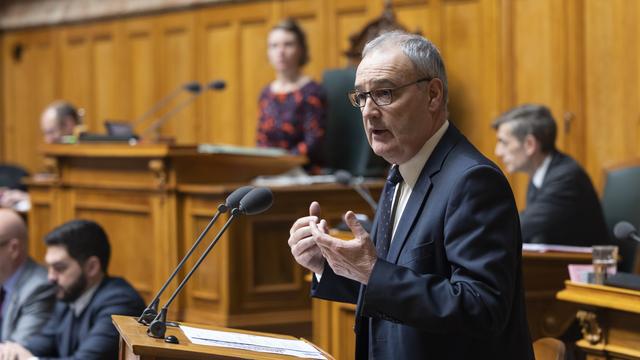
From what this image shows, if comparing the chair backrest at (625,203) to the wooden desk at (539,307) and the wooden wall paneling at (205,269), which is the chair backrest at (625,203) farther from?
the wooden wall paneling at (205,269)

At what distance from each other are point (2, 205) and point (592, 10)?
405cm

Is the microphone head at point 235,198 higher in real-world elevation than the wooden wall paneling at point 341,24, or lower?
lower

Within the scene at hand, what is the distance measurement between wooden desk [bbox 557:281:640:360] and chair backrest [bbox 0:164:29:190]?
4.77 meters

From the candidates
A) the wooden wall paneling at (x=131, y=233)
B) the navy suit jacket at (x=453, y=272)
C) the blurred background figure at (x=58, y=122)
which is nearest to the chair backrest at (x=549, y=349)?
the navy suit jacket at (x=453, y=272)

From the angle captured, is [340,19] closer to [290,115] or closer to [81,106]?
[290,115]

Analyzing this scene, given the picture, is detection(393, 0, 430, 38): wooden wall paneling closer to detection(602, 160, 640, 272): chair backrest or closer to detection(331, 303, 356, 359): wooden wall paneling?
detection(602, 160, 640, 272): chair backrest

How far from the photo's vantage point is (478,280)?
2283 millimetres

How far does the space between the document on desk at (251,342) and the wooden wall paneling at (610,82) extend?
159 inches

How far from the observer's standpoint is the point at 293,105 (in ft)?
22.8

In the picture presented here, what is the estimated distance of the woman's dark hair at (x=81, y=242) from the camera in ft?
14.0

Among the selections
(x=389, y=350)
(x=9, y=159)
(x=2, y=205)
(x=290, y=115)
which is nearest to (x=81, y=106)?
(x=9, y=159)

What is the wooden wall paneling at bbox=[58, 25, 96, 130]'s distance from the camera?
34.1 ft

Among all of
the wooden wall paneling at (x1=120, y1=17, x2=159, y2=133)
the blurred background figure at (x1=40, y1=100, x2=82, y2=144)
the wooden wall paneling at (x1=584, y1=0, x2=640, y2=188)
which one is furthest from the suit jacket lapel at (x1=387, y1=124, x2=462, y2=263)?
the wooden wall paneling at (x1=120, y1=17, x2=159, y2=133)

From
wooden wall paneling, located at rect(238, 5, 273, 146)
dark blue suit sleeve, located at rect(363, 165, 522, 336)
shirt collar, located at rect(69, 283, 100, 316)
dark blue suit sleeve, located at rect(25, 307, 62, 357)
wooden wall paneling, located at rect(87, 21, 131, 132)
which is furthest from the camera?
wooden wall paneling, located at rect(87, 21, 131, 132)
